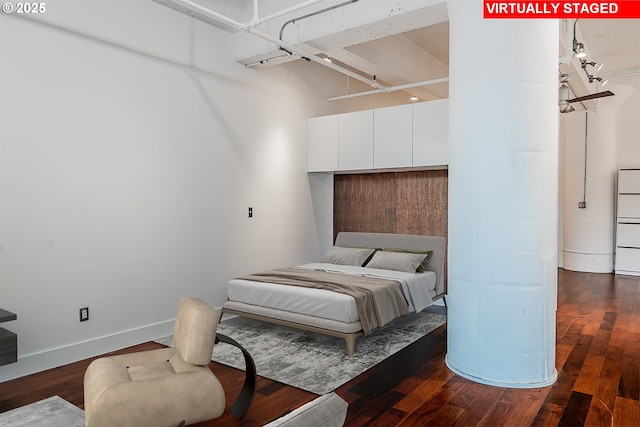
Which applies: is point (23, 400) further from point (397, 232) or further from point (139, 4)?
point (397, 232)

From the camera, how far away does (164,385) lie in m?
2.27

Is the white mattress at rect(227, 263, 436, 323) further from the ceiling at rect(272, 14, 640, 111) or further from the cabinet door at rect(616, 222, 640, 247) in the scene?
the cabinet door at rect(616, 222, 640, 247)

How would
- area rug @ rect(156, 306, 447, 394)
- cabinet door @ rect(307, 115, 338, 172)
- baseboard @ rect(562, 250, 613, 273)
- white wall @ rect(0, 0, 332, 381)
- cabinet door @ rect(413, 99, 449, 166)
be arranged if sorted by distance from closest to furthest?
area rug @ rect(156, 306, 447, 394), white wall @ rect(0, 0, 332, 381), cabinet door @ rect(413, 99, 449, 166), cabinet door @ rect(307, 115, 338, 172), baseboard @ rect(562, 250, 613, 273)

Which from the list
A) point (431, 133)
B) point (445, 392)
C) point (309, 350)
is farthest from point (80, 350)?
point (431, 133)

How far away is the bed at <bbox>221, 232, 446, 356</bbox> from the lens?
3.74m

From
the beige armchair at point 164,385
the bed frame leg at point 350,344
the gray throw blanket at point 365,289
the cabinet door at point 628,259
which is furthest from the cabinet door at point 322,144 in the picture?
the cabinet door at point 628,259

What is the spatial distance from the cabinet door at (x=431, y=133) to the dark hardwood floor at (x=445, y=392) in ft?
6.71

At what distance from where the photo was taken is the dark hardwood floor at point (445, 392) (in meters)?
2.58

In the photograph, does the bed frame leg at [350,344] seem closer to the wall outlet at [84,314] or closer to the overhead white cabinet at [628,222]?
the wall outlet at [84,314]

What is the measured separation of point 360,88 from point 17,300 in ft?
17.7

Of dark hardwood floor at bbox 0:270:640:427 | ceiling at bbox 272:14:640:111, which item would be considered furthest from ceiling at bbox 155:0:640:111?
dark hardwood floor at bbox 0:270:640:427

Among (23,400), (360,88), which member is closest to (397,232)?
(360,88)

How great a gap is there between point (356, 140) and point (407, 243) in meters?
1.46

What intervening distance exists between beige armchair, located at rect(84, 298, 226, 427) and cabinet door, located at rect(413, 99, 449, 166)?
3268mm
